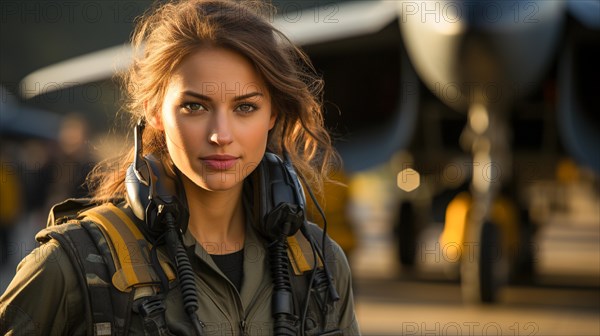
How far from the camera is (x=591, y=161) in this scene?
9516 mm

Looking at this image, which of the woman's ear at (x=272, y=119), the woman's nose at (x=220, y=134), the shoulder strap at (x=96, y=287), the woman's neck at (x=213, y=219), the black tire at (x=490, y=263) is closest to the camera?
the shoulder strap at (x=96, y=287)

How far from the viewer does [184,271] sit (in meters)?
2.24

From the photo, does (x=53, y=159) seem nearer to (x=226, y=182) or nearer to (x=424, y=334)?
(x=424, y=334)

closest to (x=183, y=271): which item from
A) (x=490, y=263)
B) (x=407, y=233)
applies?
(x=490, y=263)

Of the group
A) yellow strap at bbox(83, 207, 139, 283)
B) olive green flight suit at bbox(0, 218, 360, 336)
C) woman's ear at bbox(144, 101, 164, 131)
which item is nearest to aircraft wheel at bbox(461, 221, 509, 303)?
olive green flight suit at bbox(0, 218, 360, 336)

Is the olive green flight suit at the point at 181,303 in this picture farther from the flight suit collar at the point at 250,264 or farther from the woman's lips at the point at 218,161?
the woman's lips at the point at 218,161

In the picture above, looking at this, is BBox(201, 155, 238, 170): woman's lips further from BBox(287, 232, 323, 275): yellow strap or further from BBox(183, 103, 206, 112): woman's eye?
BBox(287, 232, 323, 275): yellow strap

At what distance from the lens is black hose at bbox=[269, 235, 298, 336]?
7.61 ft

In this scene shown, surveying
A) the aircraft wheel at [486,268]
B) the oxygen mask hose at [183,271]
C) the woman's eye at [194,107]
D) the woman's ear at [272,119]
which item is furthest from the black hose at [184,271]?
the aircraft wheel at [486,268]

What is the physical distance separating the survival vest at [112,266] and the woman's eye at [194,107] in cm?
26

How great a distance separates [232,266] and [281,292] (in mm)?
137

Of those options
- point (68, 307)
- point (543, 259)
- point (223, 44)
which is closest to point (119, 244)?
point (68, 307)

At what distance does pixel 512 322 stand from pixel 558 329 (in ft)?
1.21

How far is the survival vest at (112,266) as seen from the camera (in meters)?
2.11
